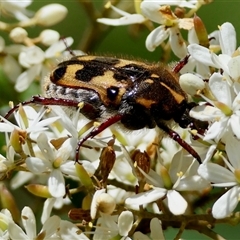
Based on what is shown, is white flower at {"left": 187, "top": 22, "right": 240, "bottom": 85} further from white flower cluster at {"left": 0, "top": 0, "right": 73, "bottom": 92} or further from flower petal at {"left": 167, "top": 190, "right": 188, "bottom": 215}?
white flower cluster at {"left": 0, "top": 0, "right": 73, "bottom": 92}

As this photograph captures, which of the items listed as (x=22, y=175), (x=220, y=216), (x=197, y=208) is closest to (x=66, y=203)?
(x=22, y=175)

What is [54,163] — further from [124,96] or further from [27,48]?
[27,48]

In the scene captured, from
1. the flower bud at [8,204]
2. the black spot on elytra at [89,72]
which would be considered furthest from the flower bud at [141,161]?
the flower bud at [8,204]

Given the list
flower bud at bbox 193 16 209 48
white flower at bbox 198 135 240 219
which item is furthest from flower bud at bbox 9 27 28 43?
white flower at bbox 198 135 240 219

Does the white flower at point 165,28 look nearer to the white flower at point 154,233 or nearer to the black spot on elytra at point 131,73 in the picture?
the black spot on elytra at point 131,73

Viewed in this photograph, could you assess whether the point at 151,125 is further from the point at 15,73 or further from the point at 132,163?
the point at 15,73

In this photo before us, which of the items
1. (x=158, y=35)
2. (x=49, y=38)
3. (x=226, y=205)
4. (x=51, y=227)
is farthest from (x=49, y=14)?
(x=226, y=205)
